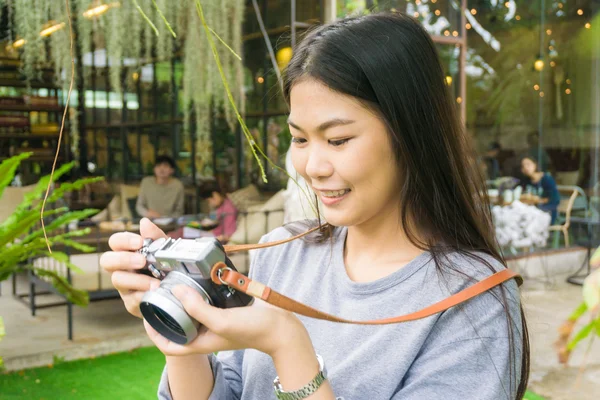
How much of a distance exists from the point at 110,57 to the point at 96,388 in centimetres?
297

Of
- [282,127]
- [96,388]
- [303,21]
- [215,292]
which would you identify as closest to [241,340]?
[215,292]

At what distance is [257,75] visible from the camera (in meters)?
5.79

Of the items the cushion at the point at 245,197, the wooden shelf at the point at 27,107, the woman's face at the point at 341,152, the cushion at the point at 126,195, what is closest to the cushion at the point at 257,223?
the cushion at the point at 245,197

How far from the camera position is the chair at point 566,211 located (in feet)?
19.8

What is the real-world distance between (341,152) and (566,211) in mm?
5923

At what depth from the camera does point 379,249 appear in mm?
974

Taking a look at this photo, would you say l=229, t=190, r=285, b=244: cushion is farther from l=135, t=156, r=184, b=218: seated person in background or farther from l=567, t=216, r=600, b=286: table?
l=567, t=216, r=600, b=286: table

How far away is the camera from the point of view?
2.23ft

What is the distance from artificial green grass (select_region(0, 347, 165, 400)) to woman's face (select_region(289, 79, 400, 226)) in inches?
96.8

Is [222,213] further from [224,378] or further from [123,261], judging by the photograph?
[123,261]

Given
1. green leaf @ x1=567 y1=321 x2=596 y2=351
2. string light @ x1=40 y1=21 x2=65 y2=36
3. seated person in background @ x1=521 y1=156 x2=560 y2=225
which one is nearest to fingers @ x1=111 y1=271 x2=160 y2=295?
green leaf @ x1=567 y1=321 x2=596 y2=351

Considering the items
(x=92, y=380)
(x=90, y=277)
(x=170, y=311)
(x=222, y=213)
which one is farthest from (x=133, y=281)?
(x=222, y=213)

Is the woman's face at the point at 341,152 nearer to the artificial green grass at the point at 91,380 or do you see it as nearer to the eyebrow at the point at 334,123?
the eyebrow at the point at 334,123

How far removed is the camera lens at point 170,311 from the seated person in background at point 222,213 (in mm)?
3816
